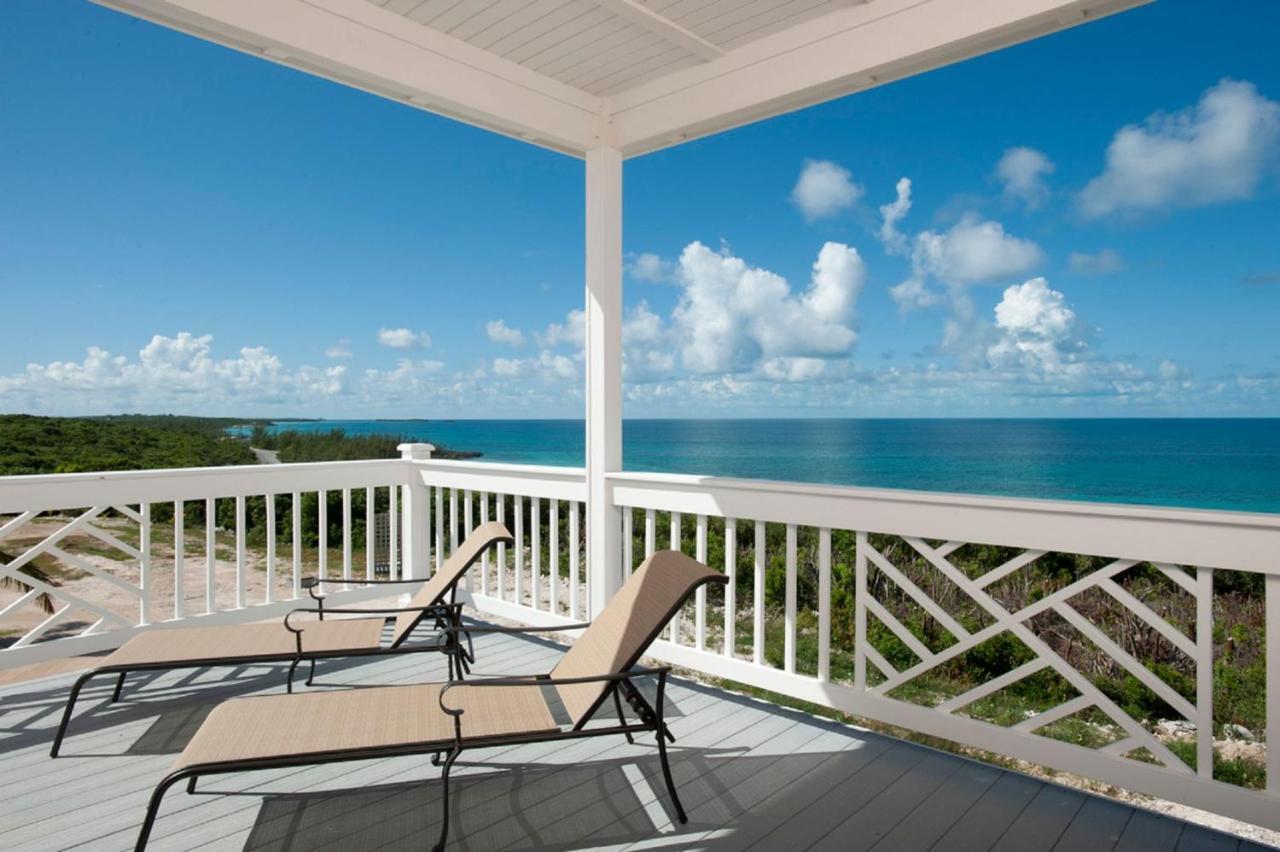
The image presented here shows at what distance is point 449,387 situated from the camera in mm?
32312

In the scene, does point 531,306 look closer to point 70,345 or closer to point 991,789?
point 70,345

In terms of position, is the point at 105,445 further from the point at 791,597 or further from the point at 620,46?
the point at 791,597

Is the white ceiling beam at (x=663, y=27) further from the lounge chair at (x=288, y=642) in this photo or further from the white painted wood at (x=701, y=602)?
the lounge chair at (x=288, y=642)

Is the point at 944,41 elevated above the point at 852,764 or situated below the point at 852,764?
above

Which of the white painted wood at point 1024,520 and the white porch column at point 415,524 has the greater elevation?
the white painted wood at point 1024,520

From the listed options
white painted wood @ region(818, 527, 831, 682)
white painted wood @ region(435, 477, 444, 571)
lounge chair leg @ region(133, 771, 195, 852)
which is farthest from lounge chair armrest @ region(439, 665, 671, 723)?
white painted wood @ region(435, 477, 444, 571)

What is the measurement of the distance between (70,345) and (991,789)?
26578 mm

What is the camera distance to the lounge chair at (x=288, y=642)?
3.06 metres

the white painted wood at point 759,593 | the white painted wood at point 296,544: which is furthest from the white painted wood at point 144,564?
the white painted wood at point 759,593

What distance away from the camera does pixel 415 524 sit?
17.7ft

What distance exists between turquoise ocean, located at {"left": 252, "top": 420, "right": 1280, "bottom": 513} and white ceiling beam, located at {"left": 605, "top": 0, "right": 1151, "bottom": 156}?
913 inches

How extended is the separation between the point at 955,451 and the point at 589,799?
1243 inches

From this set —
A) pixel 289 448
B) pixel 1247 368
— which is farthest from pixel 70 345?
pixel 1247 368

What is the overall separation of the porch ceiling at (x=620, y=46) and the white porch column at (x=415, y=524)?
231 cm
